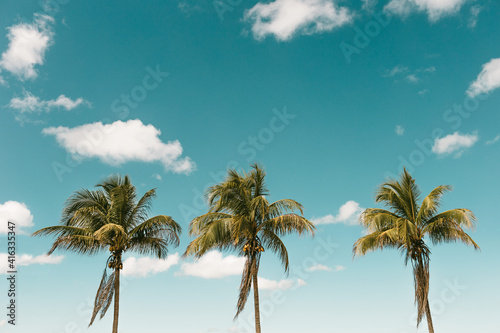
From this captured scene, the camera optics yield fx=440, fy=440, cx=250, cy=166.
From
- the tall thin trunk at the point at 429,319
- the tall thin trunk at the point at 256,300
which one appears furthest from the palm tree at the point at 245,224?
the tall thin trunk at the point at 429,319

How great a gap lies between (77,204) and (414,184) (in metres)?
18.4

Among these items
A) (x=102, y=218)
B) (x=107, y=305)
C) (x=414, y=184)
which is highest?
(x=414, y=184)

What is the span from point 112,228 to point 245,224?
21.5ft

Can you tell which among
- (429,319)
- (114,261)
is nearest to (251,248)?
(114,261)

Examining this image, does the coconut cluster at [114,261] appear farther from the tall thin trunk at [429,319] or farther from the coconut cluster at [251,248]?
the tall thin trunk at [429,319]

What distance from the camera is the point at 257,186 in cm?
2336

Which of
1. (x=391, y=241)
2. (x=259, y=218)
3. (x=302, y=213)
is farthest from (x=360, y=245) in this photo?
(x=259, y=218)

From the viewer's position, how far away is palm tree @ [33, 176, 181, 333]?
2248cm

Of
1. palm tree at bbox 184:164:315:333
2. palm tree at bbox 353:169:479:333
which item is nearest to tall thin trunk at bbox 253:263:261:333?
palm tree at bbox 184:164:315:333

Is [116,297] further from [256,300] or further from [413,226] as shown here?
[413,226]

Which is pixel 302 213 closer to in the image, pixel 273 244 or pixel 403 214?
pixel 273 244

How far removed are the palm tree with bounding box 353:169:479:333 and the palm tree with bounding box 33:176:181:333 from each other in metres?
10.8

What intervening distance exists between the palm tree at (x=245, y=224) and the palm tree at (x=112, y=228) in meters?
2.75

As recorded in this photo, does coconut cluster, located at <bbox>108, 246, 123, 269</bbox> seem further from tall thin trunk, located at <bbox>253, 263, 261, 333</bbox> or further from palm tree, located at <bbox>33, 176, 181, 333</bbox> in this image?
tall thin trunk, located at <bbox>253, 263, 261, 333</bbox>
